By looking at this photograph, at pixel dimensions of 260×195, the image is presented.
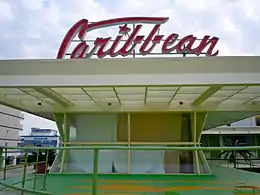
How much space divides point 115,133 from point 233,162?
4.21 meters

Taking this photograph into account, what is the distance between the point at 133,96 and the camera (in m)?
9.14

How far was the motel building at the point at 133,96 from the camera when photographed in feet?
22.6

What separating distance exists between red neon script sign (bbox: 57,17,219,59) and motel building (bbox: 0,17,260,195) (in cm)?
3

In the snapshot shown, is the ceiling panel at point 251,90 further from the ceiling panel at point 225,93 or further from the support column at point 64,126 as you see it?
the support column at point 64,126

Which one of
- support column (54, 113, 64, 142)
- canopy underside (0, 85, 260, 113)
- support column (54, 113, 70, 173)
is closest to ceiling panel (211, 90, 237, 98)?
canopy underside (0, 85, 260, 113)

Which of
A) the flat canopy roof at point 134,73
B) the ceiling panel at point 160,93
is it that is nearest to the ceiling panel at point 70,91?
the flat canopy roof at point 134,73

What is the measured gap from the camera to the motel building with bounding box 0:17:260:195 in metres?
6.90

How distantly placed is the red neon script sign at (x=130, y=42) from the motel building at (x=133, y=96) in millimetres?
32

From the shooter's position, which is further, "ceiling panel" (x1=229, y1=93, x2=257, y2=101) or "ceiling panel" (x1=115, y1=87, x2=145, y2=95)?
"ceiling panel" (x1=229, y1=93, x2=257, y2=101)

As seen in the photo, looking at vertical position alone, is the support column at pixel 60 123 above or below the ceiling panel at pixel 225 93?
below

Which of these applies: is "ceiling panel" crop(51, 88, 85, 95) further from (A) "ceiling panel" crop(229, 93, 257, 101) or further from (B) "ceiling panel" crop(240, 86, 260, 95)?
(A) "ceiling panel" crop(229, 93, 257, 101)

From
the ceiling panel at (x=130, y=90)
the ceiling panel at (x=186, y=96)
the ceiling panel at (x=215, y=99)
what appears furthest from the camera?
the ceiling panel at (x=215, y=99)

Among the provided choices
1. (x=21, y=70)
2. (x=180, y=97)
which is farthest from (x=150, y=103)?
(x=21, y=70)

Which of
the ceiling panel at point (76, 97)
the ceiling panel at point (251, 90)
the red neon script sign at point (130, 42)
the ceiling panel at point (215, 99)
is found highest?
the red neon script sign at point (130, 42)
